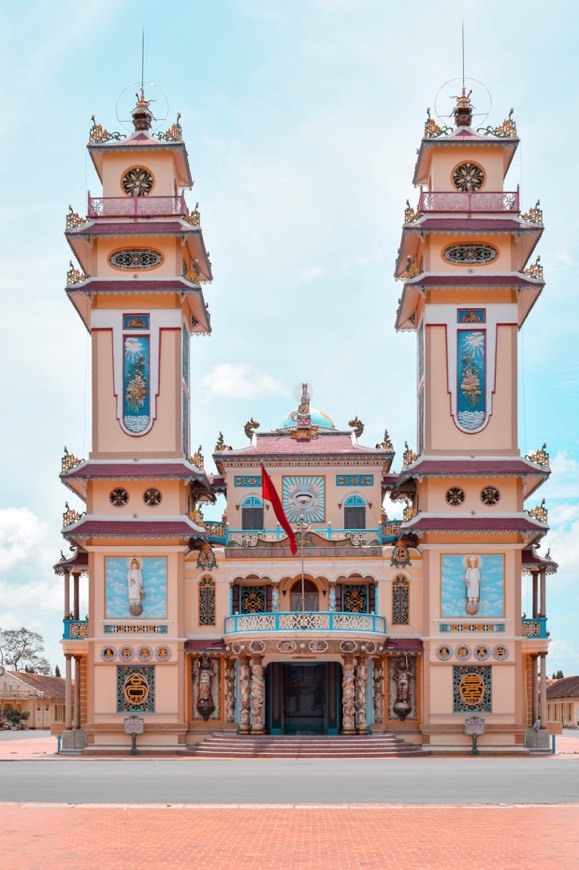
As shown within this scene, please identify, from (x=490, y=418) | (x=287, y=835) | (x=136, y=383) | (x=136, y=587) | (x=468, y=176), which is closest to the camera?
(x=287, y=835)

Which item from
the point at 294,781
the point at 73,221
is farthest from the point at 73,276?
the point at 294,781

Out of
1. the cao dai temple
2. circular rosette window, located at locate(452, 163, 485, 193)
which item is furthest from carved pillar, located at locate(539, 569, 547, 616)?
circular rosette window, located at locate(452, 163, 485, 193)

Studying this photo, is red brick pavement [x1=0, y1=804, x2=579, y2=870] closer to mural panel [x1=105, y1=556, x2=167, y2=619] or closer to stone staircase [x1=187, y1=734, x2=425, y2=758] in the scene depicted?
stone staircase [x1=187, y1=734, x2=425, y2=758]

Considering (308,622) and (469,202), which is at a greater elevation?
(469,202)

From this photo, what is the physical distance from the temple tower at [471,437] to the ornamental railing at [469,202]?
0.04 metres

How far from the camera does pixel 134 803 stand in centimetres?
2630

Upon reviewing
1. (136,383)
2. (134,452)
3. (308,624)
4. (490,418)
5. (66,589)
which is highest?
(136,383)

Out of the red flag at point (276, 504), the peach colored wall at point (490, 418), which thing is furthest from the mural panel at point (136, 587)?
the peach colored wall at point (490, 418)

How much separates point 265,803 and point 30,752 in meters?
27.9

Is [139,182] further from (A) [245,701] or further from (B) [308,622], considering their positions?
(A) [245,701]

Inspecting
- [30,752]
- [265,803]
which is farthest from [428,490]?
[265,803]

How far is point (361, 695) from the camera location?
50250 mm

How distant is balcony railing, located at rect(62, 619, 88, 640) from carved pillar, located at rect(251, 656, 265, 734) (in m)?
7.04

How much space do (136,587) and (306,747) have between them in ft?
31.0
